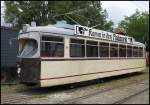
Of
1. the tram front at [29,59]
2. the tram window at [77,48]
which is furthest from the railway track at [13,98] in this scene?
the tram window at [77,48]

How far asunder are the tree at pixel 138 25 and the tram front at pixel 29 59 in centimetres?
3666

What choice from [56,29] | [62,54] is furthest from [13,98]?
[56,29]

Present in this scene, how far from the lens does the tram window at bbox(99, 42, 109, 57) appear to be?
18.2 m

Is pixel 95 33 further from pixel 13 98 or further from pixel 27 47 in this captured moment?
pixel 13 98

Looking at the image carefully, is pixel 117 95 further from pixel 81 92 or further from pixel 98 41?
pixel 98 41

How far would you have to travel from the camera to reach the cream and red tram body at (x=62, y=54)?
14047 mm

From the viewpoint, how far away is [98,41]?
17938 millimetres

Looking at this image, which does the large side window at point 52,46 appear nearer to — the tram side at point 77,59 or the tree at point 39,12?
the tram side at point 77,59

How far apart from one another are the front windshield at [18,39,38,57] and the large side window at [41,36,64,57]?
354mm

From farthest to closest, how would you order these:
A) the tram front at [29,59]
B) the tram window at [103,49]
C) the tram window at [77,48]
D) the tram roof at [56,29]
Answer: the tram window at [103,49], the tram window at [77,48], the tram roof at [56,29], the tram front at [29,59]

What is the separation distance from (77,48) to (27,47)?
2.24m

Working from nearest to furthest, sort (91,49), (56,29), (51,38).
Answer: (51,38), (56,29), (91,49)

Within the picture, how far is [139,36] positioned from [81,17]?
9.69 meters

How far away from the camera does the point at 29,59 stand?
14.2 m
